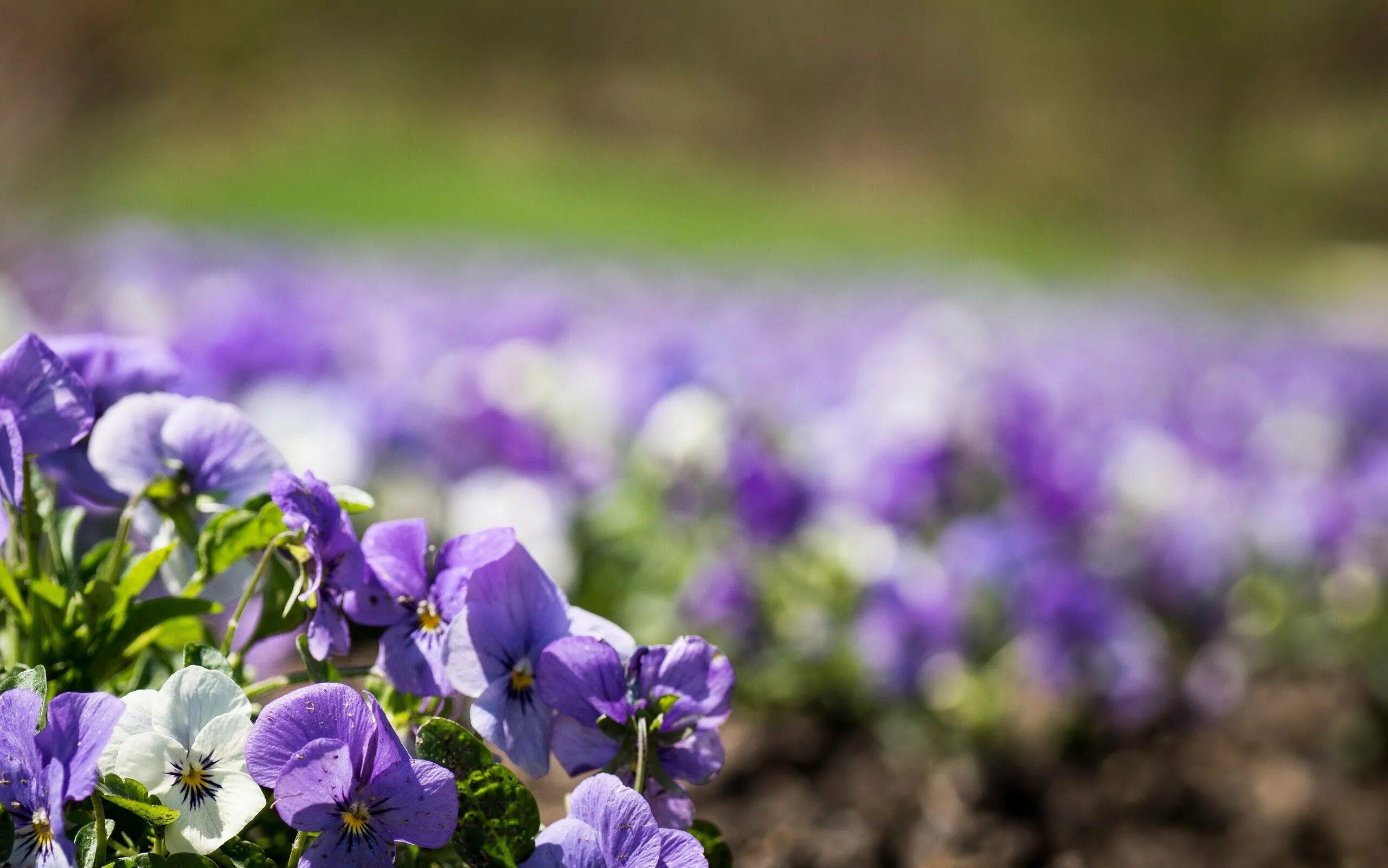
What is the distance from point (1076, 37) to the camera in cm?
2853

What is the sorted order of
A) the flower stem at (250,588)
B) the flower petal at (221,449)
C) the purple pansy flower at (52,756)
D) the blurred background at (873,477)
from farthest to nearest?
1. the blurred background at (873,477)
2. the flower petal at (221,449)
3. the flower stem at (250,588)
4. the purple pansy flower at (52,756)

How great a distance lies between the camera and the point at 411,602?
0.73 meters

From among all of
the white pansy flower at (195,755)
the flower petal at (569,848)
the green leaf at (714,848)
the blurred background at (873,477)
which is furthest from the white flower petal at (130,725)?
the blurred background at (873,477)

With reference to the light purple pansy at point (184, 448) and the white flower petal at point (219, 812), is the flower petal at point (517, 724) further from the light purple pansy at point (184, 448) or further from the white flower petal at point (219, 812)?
the light purple pansy at point (184, 448)

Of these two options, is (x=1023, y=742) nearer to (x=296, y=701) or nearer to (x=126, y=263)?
(x=296, y=701)

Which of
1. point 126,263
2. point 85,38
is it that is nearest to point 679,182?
point 85,38

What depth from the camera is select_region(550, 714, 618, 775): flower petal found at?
72 cm

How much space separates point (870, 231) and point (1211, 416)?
1570cm

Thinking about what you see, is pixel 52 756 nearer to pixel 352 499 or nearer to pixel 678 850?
pixel 352 499

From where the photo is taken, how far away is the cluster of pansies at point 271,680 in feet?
2.07

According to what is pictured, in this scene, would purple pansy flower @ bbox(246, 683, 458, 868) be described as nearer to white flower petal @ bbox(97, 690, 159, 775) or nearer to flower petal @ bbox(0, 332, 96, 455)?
white flower petal @ bbox(97, 690, 159, 775)

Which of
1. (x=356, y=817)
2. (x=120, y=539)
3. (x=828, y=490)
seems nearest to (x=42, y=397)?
(x=120, y=539)

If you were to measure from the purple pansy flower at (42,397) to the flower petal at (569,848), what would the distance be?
1.16 ft

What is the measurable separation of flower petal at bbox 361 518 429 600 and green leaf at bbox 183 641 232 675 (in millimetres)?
94
